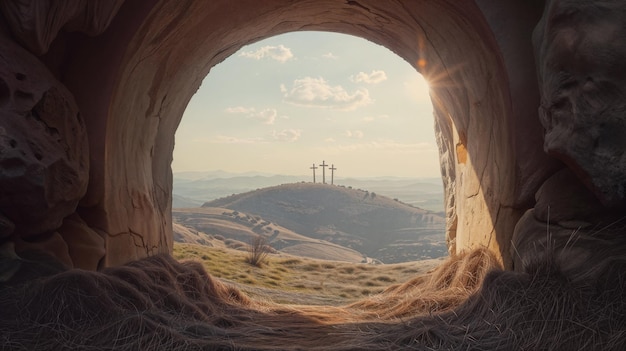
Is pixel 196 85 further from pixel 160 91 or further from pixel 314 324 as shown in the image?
pixel 314 324

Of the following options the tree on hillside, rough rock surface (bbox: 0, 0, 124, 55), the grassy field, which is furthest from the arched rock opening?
the tree on hillside

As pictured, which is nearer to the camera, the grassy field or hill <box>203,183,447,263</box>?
the grassy field

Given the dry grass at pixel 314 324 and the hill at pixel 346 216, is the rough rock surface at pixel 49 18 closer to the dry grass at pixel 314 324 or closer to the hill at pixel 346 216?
the dry grass at pixel 314 324

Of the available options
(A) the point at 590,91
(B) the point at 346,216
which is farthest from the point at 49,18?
(B) the point at 346,216

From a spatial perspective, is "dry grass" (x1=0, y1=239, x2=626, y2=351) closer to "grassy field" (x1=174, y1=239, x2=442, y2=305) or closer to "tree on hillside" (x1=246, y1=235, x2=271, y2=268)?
"grassy field" (x1=174, y1=239, x2=442, y2=305)

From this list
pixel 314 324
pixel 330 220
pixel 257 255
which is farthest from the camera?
pixel 330 220

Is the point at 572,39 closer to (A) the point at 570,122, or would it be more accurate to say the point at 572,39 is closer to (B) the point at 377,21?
(A) the point at 570,122
